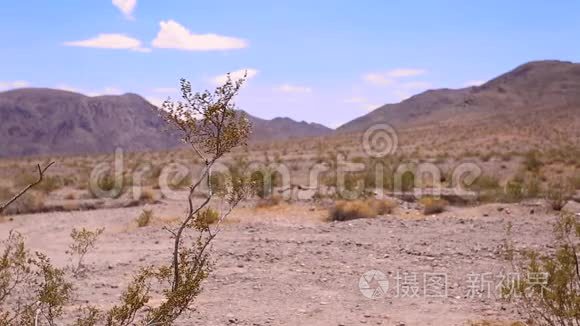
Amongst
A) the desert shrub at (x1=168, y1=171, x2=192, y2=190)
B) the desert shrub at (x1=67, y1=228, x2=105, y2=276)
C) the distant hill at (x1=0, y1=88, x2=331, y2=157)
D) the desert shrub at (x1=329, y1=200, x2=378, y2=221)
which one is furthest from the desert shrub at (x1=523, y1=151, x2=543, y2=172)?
the distant hill at (x1=0, y1=88, x2=331, y2=157)

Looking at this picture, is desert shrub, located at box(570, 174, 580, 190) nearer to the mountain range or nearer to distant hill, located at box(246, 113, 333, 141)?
the mountain range

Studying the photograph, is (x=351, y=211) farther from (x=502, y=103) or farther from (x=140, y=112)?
(x=140, y=112)

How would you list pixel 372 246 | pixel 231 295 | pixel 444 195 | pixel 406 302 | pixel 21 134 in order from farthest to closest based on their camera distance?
pixel 21 134 < pixel 444 195 < pixel 372 246 < pixel 231 295 < pixel 406 302

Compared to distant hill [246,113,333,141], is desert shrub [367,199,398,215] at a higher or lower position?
lower

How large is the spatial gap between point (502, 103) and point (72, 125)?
69418 mm

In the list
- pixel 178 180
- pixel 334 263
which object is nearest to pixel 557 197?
pixel 334 263

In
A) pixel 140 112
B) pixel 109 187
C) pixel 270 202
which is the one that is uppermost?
pixel 140 112

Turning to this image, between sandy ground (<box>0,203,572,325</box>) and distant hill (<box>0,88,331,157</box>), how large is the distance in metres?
89.5

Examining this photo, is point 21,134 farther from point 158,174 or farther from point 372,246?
point 372,246

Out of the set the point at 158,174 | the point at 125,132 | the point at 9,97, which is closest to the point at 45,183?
the point at 158,174

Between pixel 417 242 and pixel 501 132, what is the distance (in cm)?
4830

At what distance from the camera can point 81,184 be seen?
29.2 m

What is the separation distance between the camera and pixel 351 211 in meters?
16.5

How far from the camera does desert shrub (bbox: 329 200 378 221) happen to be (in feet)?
53.9
